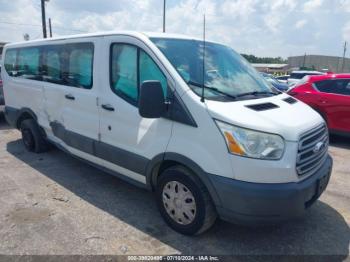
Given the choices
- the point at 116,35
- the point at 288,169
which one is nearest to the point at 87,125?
the point at 116,35

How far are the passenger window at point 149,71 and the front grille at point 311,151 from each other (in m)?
1.36

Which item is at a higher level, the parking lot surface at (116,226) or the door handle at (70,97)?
the door handle at (70,97)

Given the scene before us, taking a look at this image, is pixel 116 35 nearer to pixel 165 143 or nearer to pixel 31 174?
pixel 165 143

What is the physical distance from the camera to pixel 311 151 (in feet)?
9.77

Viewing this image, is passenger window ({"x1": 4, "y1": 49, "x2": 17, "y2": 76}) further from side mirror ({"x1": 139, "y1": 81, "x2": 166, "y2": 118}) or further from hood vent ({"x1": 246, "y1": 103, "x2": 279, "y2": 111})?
hood vent ({"x1": 246, "y1": 103, "x2": 279, "y2": 111})

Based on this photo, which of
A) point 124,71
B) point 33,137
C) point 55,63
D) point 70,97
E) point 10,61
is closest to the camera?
point 124,71

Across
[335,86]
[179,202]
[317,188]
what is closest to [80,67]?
[179,202]

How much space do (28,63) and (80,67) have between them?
1.91 meters

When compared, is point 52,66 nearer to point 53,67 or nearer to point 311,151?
point 53,67

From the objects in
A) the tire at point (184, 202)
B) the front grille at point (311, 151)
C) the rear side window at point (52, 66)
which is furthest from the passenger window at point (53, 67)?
the front grille at point (311, 151)

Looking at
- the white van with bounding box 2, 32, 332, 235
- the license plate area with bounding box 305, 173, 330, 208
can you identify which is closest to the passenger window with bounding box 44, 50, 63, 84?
the white van with bounding box 2, 32, 332, 235

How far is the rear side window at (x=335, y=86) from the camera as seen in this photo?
22.5 ft

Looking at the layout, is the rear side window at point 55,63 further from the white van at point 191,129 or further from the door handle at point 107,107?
the door handle at point 107,107

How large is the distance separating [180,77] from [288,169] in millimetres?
1294
